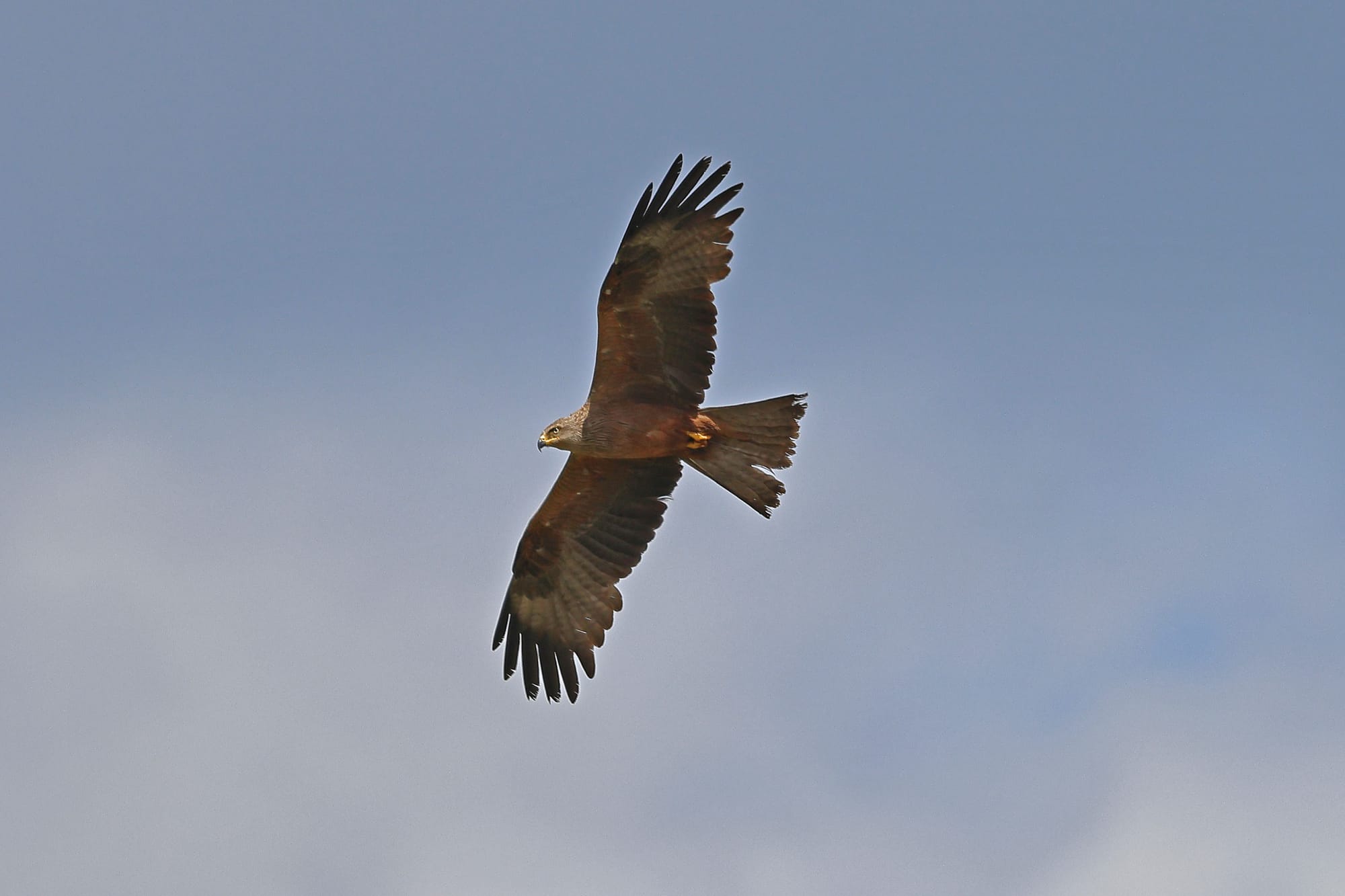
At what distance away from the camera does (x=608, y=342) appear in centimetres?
1428

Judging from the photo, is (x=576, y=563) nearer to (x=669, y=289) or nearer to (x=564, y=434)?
(x=564, y=434)

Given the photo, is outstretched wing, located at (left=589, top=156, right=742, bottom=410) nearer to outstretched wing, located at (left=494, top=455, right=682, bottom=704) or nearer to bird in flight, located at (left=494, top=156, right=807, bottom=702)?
bird in flight, located at (left=494, top=156, right=807, bottom=702)

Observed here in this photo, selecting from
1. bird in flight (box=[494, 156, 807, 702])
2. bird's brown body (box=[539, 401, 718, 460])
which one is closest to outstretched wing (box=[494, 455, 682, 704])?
bird in flight (box=[494, 156, 807, 702])

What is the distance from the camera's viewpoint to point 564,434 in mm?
14539

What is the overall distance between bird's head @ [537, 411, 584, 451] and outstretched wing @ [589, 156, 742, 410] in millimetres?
540

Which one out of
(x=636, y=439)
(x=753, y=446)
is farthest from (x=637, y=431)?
(x=753, y=446)

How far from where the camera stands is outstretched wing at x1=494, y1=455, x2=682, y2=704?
15.5m

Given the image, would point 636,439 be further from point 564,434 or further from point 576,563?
point 576,563

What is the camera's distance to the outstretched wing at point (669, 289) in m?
13.9

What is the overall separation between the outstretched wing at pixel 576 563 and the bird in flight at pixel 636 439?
0.04 feet

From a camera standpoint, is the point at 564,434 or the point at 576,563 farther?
the point at 576,563

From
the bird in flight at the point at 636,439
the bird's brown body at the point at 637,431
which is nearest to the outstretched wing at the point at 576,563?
the bird in flight at the point at 636,439

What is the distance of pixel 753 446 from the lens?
14523mm

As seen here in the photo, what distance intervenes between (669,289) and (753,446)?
4.84ft
